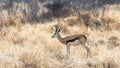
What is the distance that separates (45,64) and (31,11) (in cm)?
930

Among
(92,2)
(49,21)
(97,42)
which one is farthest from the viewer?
(92,2)

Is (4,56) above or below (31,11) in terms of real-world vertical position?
above

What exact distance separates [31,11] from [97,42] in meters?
7.10

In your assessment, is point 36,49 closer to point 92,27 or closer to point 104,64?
point 104,64

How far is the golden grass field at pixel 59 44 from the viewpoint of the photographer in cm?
902

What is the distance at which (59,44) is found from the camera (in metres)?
10.9

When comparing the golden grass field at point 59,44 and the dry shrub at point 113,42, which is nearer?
the golden grass field at point 59,44

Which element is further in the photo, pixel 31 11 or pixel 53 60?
pixel 31 11

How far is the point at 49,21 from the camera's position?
50.7 feet

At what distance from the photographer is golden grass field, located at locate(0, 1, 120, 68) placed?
902 centimetres

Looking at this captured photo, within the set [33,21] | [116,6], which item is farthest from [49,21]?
[116,6]

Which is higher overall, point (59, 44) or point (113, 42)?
point (59, 44)

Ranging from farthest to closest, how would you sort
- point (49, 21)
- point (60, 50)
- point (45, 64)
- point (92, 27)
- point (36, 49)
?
1. point (49, 21)
2. point (92, 27)
3. point (60, 50)
4. point (36, 49)
5. point (45, 64)

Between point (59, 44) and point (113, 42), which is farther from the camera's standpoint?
point (113, 42)
